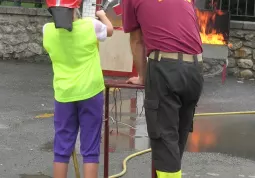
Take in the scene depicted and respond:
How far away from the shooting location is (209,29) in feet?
34.3

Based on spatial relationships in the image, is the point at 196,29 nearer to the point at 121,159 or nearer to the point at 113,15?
the point at 121,159

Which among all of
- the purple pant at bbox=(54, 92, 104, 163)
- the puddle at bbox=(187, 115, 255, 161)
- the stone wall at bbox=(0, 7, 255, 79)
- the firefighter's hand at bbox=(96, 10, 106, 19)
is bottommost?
the puddle at bbox=(187, 115, 255, 161)

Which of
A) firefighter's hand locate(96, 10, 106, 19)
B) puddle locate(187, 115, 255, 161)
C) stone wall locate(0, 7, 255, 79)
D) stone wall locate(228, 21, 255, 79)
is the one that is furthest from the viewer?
stone wall locate(0, 7, 255, 79)

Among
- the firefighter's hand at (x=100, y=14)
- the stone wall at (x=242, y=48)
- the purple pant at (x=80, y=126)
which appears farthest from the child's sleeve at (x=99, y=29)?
the stone wall at (x=242, y=48)

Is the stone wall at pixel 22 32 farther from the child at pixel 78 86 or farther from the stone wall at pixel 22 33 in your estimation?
the child at pixel 78 86

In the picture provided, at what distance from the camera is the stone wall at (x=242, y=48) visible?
10875 millimetres

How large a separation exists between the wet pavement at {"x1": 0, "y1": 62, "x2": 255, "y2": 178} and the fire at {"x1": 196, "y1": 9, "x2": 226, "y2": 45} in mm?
924

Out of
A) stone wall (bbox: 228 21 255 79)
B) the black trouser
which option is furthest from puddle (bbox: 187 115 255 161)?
stone wall (bbox: 228 21 255 79)

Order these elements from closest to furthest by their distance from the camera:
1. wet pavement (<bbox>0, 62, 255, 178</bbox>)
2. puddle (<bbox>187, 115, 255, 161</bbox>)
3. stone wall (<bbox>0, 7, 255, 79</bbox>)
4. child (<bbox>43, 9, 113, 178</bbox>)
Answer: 1. child (<bbox>43, 9, 113, 178</bbox>)
2. wet pavement (<bbox>0, 62, 255, 178</bbox>)
3. puddle (<bbox>187, 115, 255, 161</bbox>)
4. stone wall (<bbox>0, 7, 255, 79</bbox>)

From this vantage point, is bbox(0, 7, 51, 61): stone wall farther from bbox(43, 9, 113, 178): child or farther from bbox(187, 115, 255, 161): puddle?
bbox(43, 9, 113, 178): child

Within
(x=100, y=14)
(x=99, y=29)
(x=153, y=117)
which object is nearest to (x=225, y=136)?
(x=100, y=14)

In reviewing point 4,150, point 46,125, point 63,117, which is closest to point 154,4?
point 63,117

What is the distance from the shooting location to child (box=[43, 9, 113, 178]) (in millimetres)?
4355

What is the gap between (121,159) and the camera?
5.91 metres
